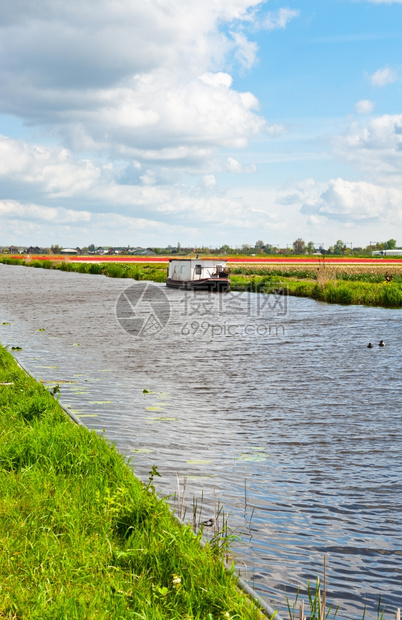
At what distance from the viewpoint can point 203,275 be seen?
53.5 metres

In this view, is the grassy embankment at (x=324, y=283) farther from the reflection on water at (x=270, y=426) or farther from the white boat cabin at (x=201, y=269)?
the reflection on water at (x=270, y=426)

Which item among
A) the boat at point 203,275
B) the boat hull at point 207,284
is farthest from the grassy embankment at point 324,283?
the boat hull at point 207,284

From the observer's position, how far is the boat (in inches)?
2041

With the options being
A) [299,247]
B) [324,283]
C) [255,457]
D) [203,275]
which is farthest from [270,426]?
[299,247]

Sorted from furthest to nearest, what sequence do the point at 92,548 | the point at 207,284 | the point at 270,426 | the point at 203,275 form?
the point at 203,275 → the point at 207,284 → the point at 270,426 → the point at 92,548

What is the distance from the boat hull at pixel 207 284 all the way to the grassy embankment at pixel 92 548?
4411 centimetres

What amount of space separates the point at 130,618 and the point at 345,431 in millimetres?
7169

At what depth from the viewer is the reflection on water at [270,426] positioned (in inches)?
251

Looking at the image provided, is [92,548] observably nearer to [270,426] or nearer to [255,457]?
[255,457]

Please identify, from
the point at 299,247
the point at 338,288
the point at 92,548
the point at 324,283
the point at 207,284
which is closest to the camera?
the point at 92,548

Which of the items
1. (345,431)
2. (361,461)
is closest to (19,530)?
(361,461)

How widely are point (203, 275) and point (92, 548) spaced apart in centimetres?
4844

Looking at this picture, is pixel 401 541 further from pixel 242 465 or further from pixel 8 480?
pixel 8 480

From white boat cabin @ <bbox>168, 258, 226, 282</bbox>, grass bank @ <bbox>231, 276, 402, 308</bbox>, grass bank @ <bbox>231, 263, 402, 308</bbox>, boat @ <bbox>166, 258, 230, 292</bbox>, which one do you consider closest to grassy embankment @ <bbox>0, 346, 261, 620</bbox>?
grass bank @ <bbox>231, 276, 402, 308</bbox>
